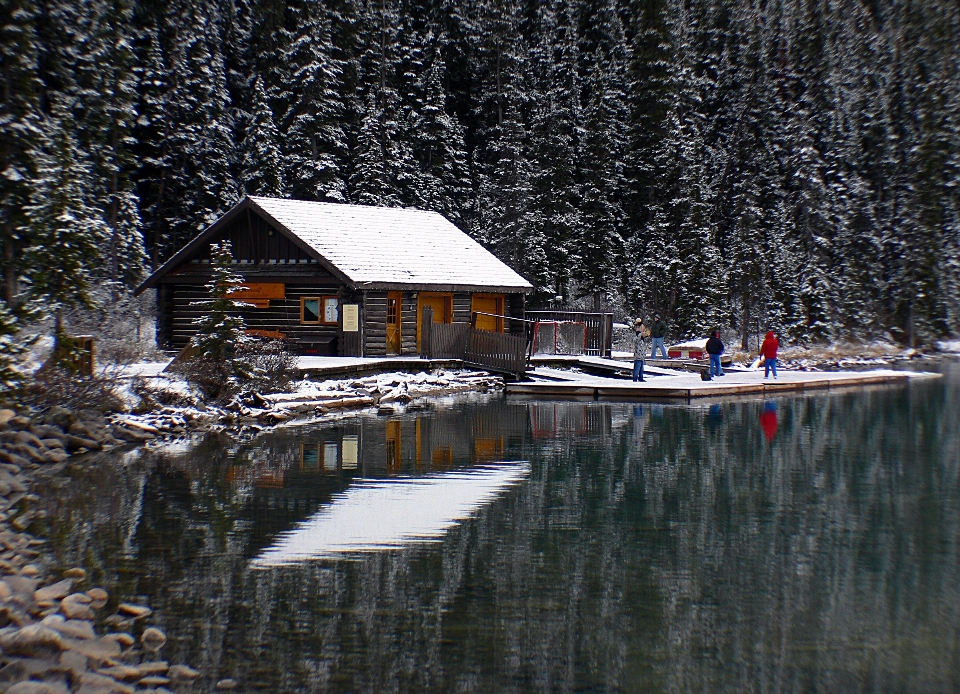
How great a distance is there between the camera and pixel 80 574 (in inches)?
406

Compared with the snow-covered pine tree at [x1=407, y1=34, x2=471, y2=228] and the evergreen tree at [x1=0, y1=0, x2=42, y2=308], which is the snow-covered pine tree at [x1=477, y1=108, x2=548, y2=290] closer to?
the snow-covered pine tree at [x1=407, y1=34, x2=471, y2=228]

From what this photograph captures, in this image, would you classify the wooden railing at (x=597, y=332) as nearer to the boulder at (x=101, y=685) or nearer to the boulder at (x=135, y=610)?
the boulder at (x=135, y=610)

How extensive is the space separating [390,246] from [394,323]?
10.3 feet

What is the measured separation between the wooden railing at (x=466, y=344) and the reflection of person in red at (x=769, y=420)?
9.32 meters

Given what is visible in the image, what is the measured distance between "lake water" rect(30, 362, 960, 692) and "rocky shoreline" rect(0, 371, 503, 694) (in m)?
0.31

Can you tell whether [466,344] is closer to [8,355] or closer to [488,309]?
[488,309]

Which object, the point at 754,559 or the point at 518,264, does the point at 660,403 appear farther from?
the point at 518,264

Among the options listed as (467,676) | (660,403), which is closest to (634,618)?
(467,676)

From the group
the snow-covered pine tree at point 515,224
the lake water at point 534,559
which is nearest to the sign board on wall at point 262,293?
the lake water at point 534,559

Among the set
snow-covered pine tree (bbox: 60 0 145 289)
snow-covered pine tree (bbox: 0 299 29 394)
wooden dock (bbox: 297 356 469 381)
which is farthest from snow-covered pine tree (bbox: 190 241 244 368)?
snow-covered pine tree (bbox: 60 0 145 289)

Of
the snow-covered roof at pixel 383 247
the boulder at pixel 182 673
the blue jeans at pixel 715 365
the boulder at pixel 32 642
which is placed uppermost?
the snow-covered roof at pixel 383 247

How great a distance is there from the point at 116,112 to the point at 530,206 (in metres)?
21.5

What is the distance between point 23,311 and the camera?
1964cm

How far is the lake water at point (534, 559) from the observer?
7953 millimetres
